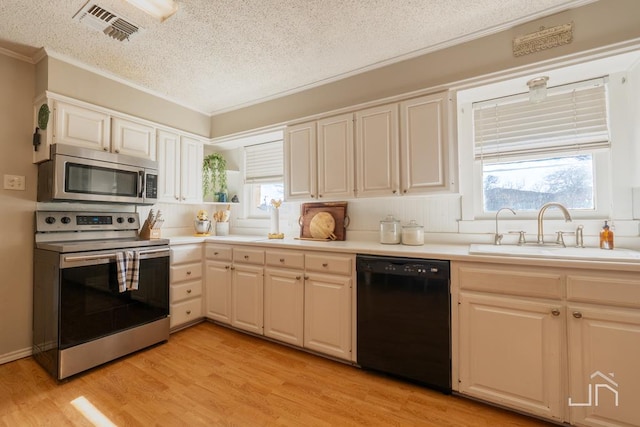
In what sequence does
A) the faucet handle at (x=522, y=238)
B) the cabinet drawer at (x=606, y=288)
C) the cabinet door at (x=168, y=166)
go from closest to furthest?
the cabinet drawer at (x=606, y=288) → the faucet handle at (x=522, y=238) → the cabinet door at (x=168, y=166)

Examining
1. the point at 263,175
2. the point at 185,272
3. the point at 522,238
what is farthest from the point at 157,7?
the point at 522,238

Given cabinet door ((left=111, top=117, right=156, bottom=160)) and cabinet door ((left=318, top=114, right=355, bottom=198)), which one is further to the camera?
cabinet door ((left=111, top=117, right=156, bottom=160))

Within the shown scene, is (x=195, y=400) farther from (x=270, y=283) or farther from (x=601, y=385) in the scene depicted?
(x=601, y=385)

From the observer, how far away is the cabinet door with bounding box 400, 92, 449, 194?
83.9 inches

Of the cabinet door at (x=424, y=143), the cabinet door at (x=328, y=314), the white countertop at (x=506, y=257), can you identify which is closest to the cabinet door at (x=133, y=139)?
the white countertop at (x=506, y=257)

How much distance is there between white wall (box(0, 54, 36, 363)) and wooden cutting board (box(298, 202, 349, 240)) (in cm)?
234

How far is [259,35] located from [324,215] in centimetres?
164

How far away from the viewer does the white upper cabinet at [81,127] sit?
2.27m

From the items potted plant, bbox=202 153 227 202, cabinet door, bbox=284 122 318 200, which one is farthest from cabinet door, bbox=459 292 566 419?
potted plant, bbox=202 153 227 202

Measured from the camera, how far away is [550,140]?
210 cm

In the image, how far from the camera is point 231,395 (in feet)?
6.02

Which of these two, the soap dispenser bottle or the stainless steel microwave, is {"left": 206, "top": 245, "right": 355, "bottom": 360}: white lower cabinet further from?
the soap dispenser bottle

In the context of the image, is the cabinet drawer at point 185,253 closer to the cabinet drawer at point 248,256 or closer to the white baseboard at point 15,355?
the cabinet drawer at point 248,256

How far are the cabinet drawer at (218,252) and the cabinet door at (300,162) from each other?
83 centimetres
